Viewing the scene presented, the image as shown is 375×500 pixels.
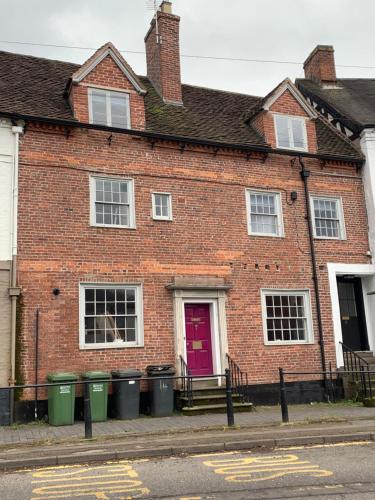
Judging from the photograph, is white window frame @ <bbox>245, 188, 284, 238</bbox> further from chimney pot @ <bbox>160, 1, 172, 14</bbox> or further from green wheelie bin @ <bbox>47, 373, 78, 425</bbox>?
chimney pot @ <bbox>160, 1, 172, 14</bbox>

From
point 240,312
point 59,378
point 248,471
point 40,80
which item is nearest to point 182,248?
point 240,312

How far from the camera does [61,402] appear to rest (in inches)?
457

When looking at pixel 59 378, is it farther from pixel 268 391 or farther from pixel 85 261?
pixel 268 391

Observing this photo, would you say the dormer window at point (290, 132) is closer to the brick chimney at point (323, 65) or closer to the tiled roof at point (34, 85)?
the brick chimney at point (323, 65)

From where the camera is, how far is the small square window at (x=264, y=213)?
51.6ft

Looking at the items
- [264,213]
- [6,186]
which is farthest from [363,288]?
[6,186]

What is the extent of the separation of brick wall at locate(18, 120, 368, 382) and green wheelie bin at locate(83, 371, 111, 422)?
0.77 metres

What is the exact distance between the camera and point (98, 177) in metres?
14.1

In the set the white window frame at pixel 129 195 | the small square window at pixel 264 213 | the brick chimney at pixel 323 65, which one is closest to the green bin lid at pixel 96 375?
the white window frame at pixel 129 195

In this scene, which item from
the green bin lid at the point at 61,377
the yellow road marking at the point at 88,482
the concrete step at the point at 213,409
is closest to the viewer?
the yellow road marking at the point at 88,482

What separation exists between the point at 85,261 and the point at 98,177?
2338 millimetres

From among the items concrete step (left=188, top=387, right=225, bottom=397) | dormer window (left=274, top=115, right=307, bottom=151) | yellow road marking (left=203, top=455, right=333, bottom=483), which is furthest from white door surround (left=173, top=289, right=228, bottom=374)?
yellow road marking (left=203, top=455, right=333, bottom=483)

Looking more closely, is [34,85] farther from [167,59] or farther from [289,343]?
[289,343]

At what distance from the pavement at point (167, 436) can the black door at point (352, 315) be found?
4.69 metres
